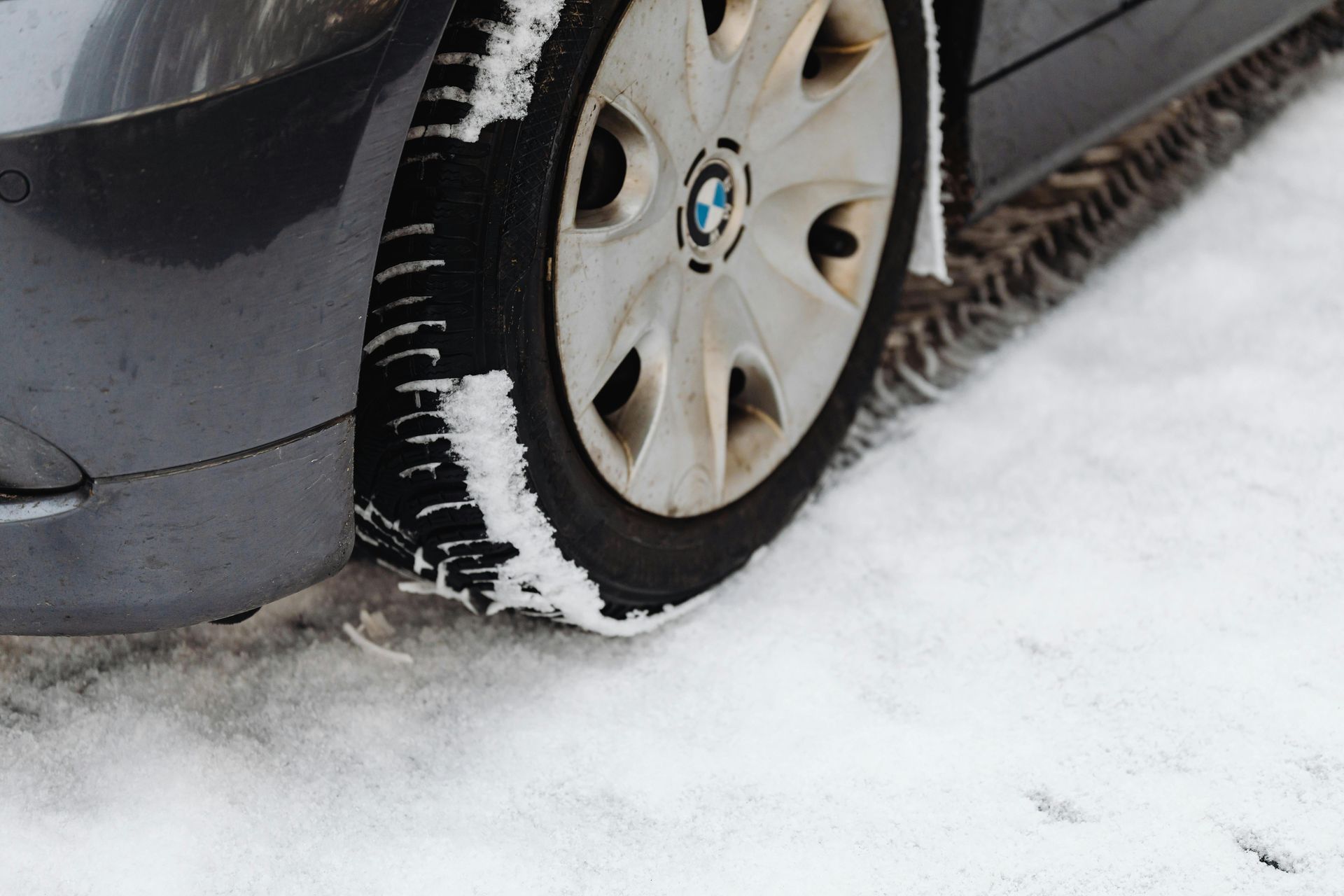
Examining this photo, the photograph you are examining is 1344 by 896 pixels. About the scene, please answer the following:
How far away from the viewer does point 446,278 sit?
125cm

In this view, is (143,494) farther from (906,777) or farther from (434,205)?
(906,777)

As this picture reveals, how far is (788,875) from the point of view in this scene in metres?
1.30

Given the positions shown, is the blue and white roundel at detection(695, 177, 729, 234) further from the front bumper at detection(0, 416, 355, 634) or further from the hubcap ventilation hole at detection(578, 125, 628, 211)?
the front bumper at detection(0, 416, 355, 634)

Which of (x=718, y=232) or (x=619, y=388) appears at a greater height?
(x=718, y=232)

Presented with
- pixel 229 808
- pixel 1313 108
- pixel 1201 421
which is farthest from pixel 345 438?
pixel 1313 108

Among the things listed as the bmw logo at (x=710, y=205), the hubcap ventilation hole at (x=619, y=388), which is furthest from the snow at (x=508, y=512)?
the bmw logo at (x=710, y=205)

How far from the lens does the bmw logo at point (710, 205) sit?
4.96ft

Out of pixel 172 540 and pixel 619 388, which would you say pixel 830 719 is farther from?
pixel 172 540

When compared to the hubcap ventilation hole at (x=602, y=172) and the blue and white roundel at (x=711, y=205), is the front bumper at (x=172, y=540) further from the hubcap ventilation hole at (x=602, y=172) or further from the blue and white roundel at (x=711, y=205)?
the blue and white roundel at (x=711, y=205)

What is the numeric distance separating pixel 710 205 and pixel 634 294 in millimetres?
162

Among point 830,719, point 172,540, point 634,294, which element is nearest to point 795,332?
point 634,294

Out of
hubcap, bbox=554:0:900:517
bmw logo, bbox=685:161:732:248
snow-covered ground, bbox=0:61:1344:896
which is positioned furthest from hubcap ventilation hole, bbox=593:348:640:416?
snow-covered ground, bbox=0:61:1344:896

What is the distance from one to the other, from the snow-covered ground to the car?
0.14 meters

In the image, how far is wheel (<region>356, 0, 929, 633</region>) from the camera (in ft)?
4.11
